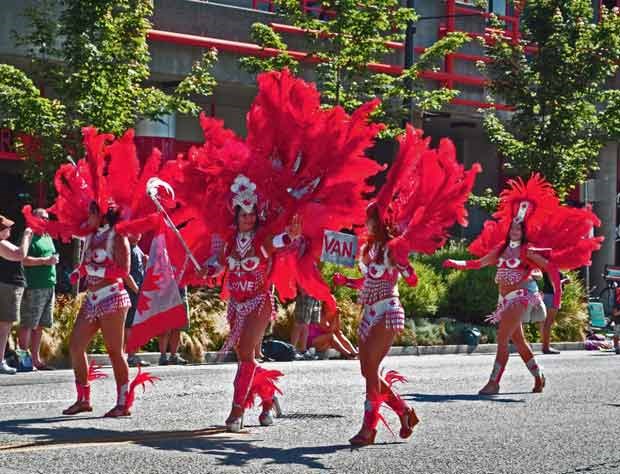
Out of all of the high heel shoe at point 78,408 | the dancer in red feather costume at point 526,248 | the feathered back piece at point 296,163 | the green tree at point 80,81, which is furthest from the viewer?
the green tree at point 80,81

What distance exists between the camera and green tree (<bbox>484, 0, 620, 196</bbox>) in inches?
1051

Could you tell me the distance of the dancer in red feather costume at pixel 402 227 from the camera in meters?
9.76

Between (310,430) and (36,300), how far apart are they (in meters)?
6.33

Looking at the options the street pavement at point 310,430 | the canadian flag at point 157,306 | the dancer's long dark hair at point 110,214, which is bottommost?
the street pavement at point 310,430

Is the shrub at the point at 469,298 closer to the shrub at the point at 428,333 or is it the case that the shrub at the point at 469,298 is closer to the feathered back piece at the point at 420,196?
the shrub at the point at 428,333

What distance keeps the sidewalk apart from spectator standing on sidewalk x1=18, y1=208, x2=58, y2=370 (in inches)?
44.7

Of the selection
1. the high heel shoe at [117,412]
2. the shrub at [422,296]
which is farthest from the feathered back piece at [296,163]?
the shrub at [422,296]

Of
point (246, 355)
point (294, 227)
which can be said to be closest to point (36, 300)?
point (246, 355)

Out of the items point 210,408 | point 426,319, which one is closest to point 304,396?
point 210,408

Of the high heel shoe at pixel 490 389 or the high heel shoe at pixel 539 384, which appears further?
the high heel shoe at pixel 539 384

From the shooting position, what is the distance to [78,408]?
10812mm

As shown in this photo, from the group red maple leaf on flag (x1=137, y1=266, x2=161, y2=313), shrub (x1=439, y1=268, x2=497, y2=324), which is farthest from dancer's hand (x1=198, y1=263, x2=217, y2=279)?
shrub (x1=439, y1=268, x2=497, y2=324)

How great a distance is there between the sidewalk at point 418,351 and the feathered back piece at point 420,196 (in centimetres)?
786

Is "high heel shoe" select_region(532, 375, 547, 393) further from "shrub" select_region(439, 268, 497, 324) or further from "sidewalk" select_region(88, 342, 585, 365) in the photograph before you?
"shrub" select_region(439, 268, 497, 324)
